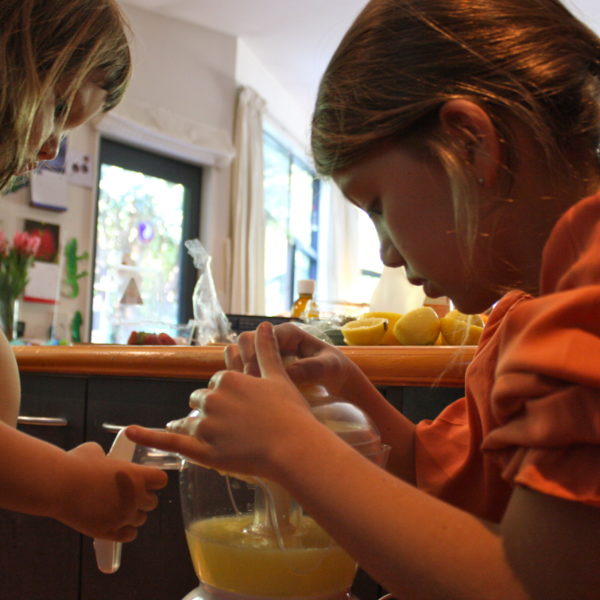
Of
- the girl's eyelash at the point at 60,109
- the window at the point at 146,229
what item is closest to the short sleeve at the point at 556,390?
the girl's eyelash at the point at 60,109

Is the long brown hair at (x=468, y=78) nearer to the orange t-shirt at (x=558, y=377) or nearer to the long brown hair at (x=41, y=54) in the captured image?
the orange t-shirt at (x=558, y=377)

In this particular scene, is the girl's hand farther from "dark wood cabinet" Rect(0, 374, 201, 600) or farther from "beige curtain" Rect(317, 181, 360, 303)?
"beige curtain" Rect(317, 181, 360, 303)

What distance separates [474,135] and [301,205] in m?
4.32

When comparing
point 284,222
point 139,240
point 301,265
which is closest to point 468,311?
point 139,240

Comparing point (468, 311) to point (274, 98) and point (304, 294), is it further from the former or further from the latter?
point (274, 98)

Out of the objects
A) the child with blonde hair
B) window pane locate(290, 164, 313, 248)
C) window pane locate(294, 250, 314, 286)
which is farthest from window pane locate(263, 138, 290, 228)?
the child with blonde hair

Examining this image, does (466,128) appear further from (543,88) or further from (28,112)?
(28,112)

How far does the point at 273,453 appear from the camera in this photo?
44cm

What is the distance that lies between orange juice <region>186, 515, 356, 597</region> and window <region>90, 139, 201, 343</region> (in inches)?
97.0

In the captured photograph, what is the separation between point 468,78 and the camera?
22.3 inches

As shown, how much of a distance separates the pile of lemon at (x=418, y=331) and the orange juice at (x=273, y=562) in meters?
0.45

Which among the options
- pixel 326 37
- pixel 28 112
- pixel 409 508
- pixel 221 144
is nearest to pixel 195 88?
pixel 221 144

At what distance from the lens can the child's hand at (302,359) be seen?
627mm

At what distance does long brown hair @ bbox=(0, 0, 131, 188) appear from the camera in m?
0.76
